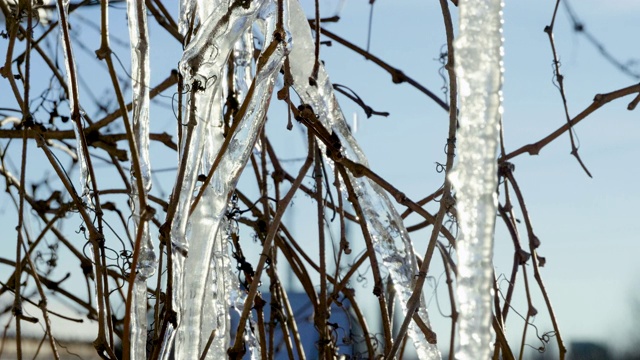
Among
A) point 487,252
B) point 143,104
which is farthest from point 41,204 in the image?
point 487,252

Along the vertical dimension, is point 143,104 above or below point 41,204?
below

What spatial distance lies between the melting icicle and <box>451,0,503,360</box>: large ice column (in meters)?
0.34

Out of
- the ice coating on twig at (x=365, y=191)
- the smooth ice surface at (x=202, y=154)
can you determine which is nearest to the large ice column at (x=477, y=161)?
the smooth ice surface at (x=202, y=154)

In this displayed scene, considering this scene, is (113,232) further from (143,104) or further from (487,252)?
(487,252)

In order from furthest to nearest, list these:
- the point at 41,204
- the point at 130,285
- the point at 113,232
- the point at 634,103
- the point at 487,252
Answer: the point at 41,204 < the point at 634,103 < the point at 113,232 < the point at 130,285 < the point at 487,252

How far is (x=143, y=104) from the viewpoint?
0.72 m

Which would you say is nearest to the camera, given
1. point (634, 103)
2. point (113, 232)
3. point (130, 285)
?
point (130, 285)

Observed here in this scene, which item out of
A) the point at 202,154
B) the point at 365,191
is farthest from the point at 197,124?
the point at 365,191

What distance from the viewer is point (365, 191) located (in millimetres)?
831

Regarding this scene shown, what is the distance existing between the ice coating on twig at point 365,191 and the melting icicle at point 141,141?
14 cm

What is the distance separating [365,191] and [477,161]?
0.42 m

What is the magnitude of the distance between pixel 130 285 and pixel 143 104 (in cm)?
16

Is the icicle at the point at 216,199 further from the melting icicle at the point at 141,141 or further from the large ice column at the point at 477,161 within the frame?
the large ice column at the point at 477,161

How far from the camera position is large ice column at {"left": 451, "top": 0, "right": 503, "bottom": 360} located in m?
0.41
